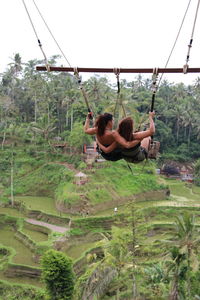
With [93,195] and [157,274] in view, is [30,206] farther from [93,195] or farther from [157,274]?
[157,274]

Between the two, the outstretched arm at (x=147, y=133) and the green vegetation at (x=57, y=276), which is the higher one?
the outstretched arm at (x=147, y=133)

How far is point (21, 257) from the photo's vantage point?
1734 centimetres

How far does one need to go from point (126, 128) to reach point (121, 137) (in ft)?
0.44

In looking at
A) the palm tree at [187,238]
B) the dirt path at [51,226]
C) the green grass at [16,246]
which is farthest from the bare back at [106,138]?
the dirt path at [51,226]

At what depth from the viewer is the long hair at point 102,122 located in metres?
4.43

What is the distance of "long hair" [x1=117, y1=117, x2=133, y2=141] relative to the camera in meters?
4.32

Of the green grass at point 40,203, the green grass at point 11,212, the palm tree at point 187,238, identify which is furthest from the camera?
the green grass at point 40,203

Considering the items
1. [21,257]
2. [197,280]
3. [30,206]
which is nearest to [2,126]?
[30,206]

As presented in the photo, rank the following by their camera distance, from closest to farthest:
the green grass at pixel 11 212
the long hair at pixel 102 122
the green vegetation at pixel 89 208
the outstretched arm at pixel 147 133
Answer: the outstretched arm at pixel 147 133 → the long hair at pixel 102 122 → the green vegetation at pixel 89 208 → the green grass at pixel 11 212

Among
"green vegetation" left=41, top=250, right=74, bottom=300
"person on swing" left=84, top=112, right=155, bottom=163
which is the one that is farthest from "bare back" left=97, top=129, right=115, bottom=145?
"green vegetation" left=41, top=250, right=74, bottom=300

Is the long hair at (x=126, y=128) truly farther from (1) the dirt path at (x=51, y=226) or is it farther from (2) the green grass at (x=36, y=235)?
(1) the dirt path at (x=51, y=226)

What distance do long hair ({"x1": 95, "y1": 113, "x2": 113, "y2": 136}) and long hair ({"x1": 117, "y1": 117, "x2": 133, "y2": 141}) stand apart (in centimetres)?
19

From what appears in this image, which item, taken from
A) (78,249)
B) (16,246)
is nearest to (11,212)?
(16,246)

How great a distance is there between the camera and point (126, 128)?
434 cm
